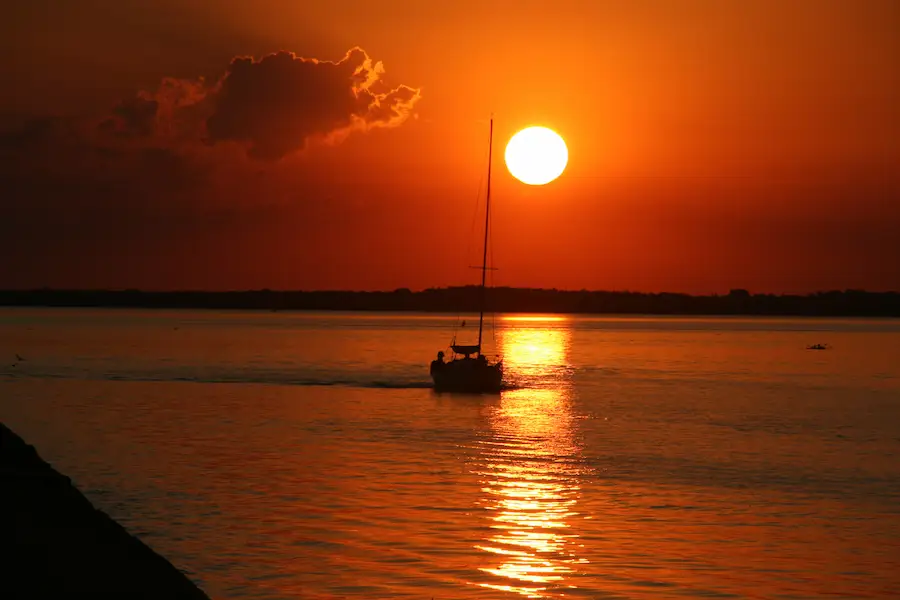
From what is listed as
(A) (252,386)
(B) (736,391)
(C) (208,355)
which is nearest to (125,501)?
(A) (252,386)

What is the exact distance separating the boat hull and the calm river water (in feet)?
5.84

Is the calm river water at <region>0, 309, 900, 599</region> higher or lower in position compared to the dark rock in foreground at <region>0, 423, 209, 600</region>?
lower

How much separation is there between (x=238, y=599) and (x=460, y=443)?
90.0 feet

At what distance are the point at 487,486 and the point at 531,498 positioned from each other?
7.33 feet

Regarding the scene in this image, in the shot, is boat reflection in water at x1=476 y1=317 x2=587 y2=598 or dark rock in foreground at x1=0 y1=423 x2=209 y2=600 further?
boat reflection in water at x1=476 y1=317 x2=587 y2=598

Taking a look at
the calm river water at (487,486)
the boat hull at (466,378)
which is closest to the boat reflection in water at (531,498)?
the calm river water at (487,486)

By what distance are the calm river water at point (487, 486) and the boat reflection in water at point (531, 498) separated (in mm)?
98

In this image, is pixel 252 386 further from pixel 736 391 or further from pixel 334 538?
pixel 334 538

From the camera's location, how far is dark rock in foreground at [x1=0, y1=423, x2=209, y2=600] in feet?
48.9

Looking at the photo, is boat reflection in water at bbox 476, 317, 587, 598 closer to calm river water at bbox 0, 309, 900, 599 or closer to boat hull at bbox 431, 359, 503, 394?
calm river water at bbox 0, 309, 900, 599

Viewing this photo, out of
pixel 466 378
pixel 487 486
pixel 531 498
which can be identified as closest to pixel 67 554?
pixel 531 498

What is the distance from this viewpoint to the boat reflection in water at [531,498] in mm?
21609

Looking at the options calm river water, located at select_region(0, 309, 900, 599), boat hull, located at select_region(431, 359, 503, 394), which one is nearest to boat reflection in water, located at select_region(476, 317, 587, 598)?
calm river water, located at select_region(0, 309, 900, 599)

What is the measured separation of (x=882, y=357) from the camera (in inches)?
5979
